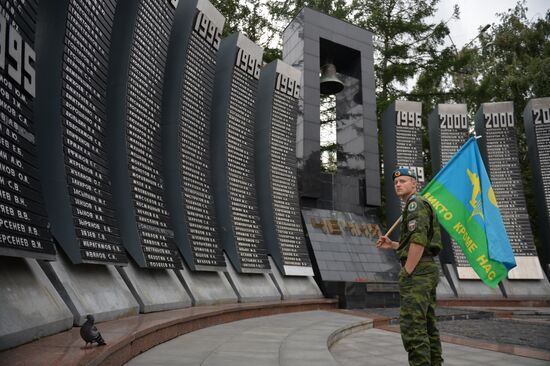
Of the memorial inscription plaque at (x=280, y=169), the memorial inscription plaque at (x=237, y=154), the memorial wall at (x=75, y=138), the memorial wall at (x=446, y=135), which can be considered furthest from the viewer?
the memorial wall at (x=446, y=135)

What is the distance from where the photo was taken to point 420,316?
11.8 ft

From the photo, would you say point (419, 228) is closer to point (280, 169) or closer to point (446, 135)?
point (280, 169)

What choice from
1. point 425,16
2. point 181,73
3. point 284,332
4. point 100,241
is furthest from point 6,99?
point 425,16

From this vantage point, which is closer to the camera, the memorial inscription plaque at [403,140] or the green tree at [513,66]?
the memorial inscription plaque at [403,140]

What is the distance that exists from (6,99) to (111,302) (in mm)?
2687

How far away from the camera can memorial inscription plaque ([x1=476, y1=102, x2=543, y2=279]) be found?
1527 cm

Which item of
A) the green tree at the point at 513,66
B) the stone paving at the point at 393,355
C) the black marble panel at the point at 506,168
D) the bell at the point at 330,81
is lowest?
the stone paving at the point at 393,355

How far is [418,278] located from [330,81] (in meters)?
11.4

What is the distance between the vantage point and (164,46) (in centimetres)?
809

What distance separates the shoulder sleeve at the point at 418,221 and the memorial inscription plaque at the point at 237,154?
19.7ft

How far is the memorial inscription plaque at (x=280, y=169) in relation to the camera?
11.2m

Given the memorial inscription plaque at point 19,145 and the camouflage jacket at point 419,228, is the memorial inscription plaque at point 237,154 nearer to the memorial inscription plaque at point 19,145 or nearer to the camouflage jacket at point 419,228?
the memorial inscription plaque at point 19,145

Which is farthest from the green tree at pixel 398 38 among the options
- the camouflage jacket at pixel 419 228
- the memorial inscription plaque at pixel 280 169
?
the camouflage jacket at pixel 419 228

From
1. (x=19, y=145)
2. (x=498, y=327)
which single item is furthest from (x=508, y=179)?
(x=19, y=145)
